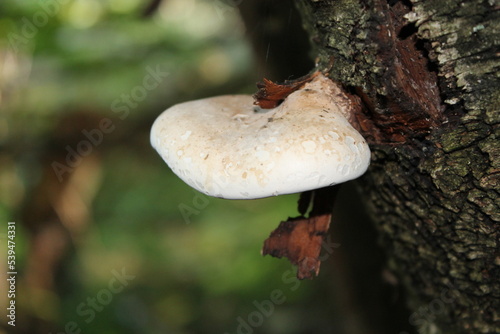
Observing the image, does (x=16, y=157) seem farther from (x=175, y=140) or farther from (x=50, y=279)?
(x=175, y=140)

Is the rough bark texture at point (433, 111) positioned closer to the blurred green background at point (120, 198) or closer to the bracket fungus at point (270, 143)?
the bracket fungus at point (270, 143)

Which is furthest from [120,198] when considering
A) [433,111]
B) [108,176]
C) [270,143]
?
[433,111]

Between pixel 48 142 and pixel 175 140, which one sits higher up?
pixel 175 140

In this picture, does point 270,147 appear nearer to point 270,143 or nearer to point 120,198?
point 270,143

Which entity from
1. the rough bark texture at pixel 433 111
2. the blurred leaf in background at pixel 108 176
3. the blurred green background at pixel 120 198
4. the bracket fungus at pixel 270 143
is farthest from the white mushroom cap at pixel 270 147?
the blurred leaf in background at pixel 108 176

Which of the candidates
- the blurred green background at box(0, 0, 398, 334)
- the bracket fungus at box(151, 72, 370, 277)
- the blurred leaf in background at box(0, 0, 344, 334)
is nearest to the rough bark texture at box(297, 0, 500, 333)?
the bracket fungus at box(151, 72, 370, 277)

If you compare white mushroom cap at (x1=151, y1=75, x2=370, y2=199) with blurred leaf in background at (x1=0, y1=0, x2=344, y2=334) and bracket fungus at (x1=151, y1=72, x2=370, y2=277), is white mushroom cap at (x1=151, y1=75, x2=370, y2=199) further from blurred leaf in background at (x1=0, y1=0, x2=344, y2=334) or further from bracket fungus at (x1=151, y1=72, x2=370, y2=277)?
blurred leaf in background at (x1=0, y1=0, x2=344, y2=334)

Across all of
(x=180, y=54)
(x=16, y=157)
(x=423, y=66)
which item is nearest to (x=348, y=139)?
(x=423, y=66)
